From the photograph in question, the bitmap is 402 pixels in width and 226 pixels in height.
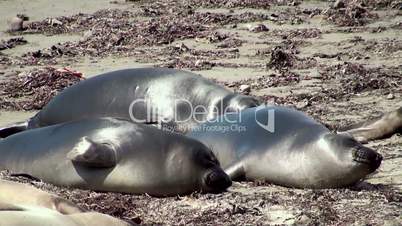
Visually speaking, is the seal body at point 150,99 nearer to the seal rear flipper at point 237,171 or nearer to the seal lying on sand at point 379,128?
the seal rear flipper at point 237,171

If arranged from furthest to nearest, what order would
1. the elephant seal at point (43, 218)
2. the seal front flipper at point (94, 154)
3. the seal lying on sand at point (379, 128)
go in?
the seal lying on sand at point (379, 128)
the seal front flipper at point (94, 154)
the elephant seal at point (43, 218)

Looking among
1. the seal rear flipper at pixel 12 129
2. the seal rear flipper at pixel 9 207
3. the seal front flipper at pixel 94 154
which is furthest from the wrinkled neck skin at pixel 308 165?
the seal rear flipper at pixel 9 207

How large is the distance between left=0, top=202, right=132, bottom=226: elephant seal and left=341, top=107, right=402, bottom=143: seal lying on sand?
9.78ft

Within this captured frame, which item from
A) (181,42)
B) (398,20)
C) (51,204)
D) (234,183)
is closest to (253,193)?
(234,183)

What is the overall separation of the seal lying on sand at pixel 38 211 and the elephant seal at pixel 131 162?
3.18ft

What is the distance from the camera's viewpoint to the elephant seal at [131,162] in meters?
5.24

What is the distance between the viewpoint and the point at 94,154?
5281 mm

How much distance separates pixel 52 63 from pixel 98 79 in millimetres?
3661

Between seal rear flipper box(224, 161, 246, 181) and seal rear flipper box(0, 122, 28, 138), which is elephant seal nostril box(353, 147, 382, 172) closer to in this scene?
seal rear flipper box(224, 161, 246, 181)

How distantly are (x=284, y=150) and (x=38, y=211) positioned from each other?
7.08ft

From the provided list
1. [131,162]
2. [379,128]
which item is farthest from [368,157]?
[379,128]

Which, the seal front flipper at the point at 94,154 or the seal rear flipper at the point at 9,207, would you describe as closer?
the seal rear flipper at the point at 9,207

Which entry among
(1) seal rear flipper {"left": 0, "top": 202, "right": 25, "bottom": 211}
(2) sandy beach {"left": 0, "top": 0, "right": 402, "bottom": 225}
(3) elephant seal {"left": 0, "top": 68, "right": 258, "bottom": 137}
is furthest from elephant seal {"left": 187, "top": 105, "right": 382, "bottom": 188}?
(1) seal rear flipper {"left": 0, "top": 202, "right": 25, "bottom": 211}

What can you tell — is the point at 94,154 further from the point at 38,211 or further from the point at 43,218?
the point at 43,218
